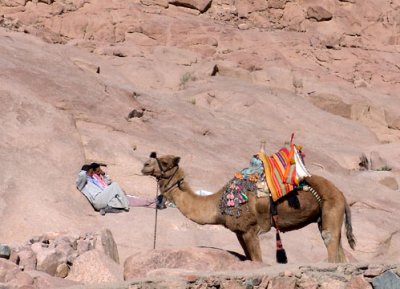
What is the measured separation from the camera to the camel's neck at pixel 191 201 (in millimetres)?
9883

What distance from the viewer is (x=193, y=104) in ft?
78.1

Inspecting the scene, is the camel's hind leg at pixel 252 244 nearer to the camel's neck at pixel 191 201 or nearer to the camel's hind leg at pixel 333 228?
the camel's neck at pixel 191 201

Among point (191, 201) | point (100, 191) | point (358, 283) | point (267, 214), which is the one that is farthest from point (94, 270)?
point (100, 191)

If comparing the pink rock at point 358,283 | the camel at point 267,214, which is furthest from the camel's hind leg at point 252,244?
the pink rock at point 358,283

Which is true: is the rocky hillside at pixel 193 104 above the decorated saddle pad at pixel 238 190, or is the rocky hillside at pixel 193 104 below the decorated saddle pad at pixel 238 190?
below

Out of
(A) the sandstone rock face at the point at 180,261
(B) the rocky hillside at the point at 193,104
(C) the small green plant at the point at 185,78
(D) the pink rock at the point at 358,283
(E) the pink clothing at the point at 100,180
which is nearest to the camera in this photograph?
(D) the pink rock at the point at 358,283

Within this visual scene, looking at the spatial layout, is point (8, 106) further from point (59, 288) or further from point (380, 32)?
point (380, 32)

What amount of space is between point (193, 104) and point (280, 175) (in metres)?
14.2

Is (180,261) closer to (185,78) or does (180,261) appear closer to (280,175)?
(280,175)

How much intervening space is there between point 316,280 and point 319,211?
2.85 metres

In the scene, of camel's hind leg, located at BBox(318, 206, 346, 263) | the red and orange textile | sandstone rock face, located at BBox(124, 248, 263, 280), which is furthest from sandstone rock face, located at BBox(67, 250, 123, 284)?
camel's hind leg, located at BBox(318, 206, 346, 263)

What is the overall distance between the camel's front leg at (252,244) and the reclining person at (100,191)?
200 inches

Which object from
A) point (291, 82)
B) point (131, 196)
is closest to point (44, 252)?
point (131, 196)

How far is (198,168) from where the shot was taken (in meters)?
17.0
